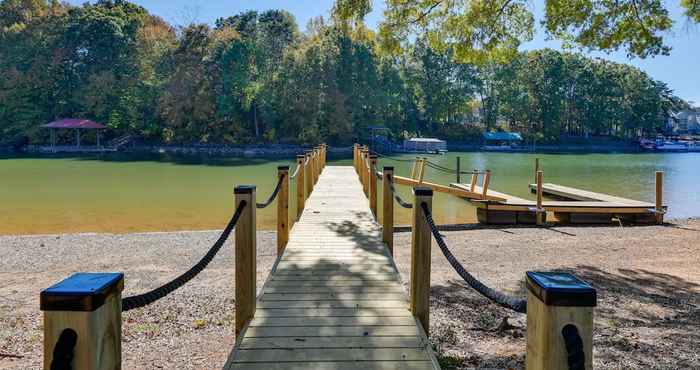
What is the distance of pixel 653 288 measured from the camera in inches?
249

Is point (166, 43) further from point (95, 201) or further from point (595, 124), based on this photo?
point (595, 124)

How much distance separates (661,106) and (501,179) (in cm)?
5843

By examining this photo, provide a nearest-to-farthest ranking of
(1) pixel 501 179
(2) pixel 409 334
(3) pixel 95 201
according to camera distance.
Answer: (2) pixel 409 334 → (3) pixel 95 201 → (1) pixel 501 179

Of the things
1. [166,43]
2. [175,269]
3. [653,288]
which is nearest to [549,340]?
[653,288]

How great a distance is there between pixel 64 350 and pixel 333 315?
2669 mm

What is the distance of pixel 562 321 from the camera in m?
1.40

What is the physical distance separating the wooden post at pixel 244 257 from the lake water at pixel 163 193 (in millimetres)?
9008

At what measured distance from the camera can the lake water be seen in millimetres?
13328

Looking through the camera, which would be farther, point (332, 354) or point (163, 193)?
point (163, 193)

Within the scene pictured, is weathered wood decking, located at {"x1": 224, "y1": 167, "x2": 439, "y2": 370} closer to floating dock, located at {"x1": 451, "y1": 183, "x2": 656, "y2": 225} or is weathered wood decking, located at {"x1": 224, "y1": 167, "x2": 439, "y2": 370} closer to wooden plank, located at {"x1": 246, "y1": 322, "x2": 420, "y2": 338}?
wooden plank, located at {"x1": 246, "y1": 322, "x2": 420, "y2": 338}

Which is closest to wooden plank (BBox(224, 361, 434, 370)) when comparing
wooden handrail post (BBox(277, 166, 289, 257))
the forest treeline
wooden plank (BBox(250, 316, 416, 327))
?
wooden plank (BBox(250, 316, 416, 327))

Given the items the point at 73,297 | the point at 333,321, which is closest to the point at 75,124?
the point at 333,321

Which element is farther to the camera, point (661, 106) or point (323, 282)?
point (661, 106)

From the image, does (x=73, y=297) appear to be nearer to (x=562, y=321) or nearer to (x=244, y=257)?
(x=562, y=321)
